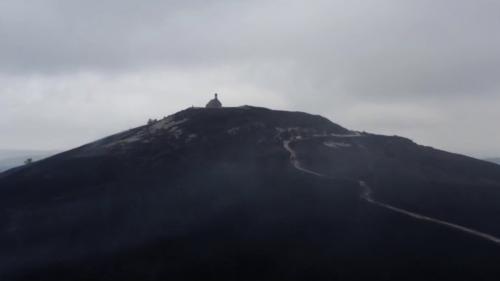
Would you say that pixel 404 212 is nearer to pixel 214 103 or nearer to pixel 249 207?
pixel 249 207

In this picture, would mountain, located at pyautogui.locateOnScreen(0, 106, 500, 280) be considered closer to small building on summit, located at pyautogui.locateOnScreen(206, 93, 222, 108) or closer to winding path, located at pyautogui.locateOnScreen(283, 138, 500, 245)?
winding path, located at pyautogui.locateOnScreen(283, 138, 500, 245)

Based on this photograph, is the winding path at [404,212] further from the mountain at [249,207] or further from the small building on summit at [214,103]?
the small building on summit at [214,103]

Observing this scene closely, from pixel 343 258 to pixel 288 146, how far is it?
1927 inches

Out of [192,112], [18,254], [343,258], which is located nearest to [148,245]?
[18,254]

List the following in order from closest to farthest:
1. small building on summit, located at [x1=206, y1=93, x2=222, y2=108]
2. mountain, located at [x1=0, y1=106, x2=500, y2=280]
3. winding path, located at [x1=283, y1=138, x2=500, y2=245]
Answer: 1. mountain, located at [x1=0, y1=106, x2=500, y2=280]
2. winding path, located at [x1=283, y1=138, x2=500, y2=245]
3. small building on summit, located at [x1=206, y1=93, x2=222, y2=108]

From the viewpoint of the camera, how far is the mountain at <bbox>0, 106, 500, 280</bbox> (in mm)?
75125

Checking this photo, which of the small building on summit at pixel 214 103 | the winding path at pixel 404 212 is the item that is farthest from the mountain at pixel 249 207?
the small building on summit at pixel 214 103

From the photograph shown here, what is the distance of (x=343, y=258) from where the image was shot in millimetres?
76000

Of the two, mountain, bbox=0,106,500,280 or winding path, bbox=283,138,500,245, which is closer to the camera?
mountain, bbox=0,106,500,280

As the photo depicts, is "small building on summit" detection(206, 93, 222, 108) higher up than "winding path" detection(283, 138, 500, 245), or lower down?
higher up

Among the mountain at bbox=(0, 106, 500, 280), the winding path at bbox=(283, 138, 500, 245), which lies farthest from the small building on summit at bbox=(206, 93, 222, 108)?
the winding path at bbox=(283, 138, 500, 245)

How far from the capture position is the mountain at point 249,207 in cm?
7512

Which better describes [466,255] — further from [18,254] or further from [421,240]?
[18,254]

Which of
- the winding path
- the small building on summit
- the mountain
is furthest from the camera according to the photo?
the small building on summit
